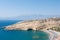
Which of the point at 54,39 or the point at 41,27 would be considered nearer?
the point at 54,39

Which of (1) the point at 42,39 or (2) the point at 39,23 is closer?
(1) the point at 42,39

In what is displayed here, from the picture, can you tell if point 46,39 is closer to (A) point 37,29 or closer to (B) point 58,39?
(B) point 58,39

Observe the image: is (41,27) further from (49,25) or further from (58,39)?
(58,39)

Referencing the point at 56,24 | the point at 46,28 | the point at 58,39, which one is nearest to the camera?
the point at 58,39

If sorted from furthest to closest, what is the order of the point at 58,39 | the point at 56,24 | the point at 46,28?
the point at 56,24
the point at 46,28
the point at 58,39

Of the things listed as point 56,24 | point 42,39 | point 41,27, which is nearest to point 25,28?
point 41,27

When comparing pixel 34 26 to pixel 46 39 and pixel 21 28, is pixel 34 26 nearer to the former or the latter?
pixel 21 28

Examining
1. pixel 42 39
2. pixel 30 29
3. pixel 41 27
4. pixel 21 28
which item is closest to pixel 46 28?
pixel 41 27
